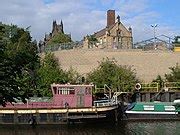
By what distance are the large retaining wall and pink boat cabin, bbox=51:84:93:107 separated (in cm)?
1660

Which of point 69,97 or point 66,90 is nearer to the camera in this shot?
point 69,97

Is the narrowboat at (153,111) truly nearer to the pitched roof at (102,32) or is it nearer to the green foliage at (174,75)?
the green foliage at (174,75)

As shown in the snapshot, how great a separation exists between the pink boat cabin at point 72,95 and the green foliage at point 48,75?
9085mm

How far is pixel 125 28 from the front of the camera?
8612 centimetres

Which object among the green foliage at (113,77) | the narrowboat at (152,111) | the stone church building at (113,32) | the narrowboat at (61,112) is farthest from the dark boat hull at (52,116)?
the stone church building at (113,32)

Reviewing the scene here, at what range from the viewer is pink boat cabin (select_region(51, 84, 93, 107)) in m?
37.5

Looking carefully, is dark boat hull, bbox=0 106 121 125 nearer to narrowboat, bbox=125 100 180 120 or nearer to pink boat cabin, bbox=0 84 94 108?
pink boat cabin, bbox=0 84 94 108

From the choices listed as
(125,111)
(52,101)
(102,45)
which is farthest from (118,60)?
(52,101)

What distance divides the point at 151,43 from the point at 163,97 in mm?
14589

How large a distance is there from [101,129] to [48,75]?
60.0 ft

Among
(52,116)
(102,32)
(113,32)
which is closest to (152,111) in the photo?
(52,116)

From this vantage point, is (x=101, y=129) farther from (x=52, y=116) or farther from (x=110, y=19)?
(x=110, y=19)

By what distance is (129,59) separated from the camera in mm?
55500

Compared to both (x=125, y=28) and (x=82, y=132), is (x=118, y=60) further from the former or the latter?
(x=125, y=28)
